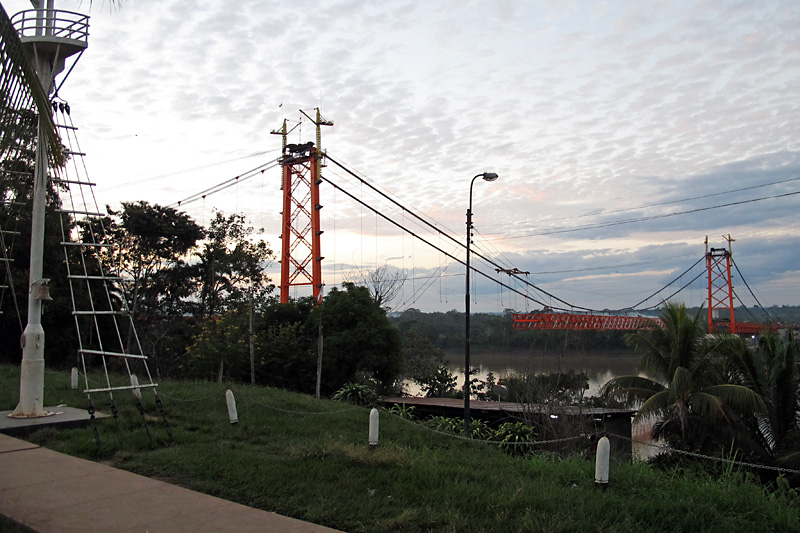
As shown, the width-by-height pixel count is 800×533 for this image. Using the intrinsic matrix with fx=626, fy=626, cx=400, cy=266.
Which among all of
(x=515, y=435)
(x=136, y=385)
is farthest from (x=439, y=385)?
(x=136, y=385)

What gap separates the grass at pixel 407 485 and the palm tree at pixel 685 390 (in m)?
8.98

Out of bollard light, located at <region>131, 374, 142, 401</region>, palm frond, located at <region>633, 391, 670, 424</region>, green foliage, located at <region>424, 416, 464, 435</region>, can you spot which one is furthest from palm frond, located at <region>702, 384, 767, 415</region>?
bollard light, located at <region>131, 374, 142, 401</region>

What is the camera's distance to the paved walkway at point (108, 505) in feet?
17.9

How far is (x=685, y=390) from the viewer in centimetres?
1734

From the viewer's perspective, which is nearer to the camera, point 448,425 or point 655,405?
point 448,425

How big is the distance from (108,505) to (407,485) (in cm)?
296

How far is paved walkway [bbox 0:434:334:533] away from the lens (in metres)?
5.45

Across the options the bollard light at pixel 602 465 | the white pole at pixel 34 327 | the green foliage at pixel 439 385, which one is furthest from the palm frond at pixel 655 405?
the white pole at pixel 34 327

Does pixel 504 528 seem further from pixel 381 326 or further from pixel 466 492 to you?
pixel 381 326

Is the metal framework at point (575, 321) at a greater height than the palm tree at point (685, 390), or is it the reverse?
the metal framework at point (575, 321)

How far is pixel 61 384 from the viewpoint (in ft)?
48.1

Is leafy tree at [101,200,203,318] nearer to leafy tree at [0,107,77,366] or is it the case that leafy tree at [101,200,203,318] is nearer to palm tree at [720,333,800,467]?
leafy tree at [0,107,77,366]

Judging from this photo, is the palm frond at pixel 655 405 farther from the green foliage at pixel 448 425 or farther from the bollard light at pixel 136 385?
the bollard light at pixel 136 385

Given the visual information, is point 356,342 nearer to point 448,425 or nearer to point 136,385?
point 448,425
